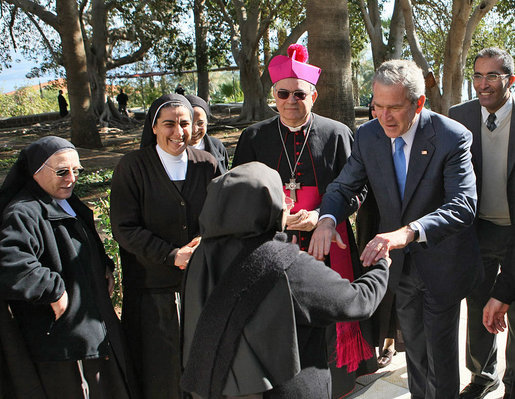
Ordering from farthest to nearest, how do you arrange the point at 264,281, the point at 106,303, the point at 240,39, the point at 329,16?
the point at 240,39 < the point at 329,16 < the point at 106,303 < the point at 264,281

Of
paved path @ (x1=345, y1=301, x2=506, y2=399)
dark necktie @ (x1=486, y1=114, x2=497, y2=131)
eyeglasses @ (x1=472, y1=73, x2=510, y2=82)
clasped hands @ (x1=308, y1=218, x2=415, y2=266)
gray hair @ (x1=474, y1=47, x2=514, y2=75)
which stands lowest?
paved path @ (x1=345, y1=301, x2=506, y2=399)

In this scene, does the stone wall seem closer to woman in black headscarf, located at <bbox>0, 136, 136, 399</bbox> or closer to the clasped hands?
woman in black headscarf, located at <bbox>0, 136, 136, 399</bbox>

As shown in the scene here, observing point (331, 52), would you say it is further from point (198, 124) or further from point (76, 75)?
point (76, 75)

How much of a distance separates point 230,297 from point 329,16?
570 cm

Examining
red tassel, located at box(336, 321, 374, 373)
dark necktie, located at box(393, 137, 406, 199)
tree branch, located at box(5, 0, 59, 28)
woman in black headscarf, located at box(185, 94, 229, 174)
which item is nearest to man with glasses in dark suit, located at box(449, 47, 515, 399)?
dark necktie, located at box(393, 137, 406, 199)

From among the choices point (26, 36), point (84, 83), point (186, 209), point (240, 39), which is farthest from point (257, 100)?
point (186, 209)

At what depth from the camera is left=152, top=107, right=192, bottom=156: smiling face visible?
11.2 ft

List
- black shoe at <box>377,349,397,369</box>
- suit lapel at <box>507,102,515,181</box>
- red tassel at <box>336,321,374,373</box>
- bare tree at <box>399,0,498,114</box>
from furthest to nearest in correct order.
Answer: bare tree at <box>399,0,498,114</box> → black shoe at <box>377,349,397,369</box> → red tassel at <box>336,321,374,373</box> → suit lapel at <box>507,102,515,181</box>

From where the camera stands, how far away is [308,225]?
3.35 meters

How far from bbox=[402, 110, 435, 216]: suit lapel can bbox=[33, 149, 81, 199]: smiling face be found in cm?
187

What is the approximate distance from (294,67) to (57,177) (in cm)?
165

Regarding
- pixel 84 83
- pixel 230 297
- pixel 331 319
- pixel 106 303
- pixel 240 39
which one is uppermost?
pixel 240 39

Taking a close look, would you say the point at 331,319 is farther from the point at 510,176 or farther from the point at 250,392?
the point at 510,176

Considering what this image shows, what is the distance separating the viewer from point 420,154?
9.75 feet
